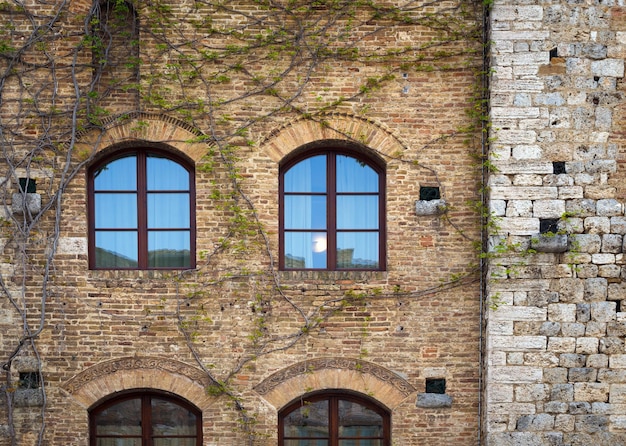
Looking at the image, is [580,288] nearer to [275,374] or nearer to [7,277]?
[275,374]

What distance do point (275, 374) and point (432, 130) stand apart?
11.2ft

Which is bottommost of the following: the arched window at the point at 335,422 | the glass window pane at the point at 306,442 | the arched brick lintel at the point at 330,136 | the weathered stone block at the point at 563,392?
the glass window pane at the point at 306,442

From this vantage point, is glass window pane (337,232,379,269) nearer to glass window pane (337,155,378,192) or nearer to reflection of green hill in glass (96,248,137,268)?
glass window pane (337,155,378,192)

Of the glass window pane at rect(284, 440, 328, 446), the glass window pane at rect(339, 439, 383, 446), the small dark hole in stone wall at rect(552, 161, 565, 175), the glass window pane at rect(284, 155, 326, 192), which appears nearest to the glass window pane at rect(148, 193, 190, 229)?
the glass window pane at rect(284, 155, 326, 192)

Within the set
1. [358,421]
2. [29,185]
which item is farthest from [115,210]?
[358,421]

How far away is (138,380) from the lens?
650 cm

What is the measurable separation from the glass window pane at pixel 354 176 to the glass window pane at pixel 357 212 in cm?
10

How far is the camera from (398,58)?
6.58 m

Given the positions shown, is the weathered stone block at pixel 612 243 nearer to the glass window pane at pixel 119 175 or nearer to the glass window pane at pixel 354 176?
the glass window pane at pixel 354 176

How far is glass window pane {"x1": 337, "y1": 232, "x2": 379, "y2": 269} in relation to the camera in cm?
683

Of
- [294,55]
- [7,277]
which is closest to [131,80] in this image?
[294,55]

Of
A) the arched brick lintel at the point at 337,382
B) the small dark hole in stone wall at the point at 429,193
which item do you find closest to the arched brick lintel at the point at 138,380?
the arched brick lintel at the point at 337,382

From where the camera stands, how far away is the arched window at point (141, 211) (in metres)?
6.75

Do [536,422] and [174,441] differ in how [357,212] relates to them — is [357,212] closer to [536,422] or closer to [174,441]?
[536,422]
